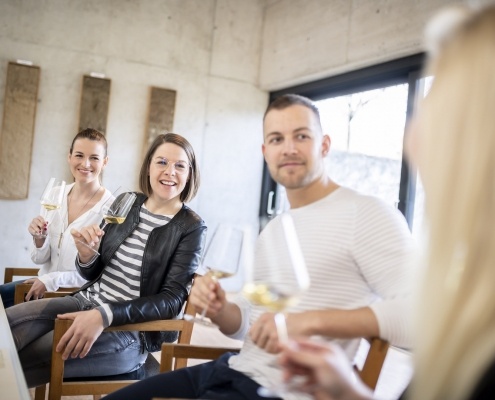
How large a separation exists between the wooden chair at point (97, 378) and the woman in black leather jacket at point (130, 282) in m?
0.03

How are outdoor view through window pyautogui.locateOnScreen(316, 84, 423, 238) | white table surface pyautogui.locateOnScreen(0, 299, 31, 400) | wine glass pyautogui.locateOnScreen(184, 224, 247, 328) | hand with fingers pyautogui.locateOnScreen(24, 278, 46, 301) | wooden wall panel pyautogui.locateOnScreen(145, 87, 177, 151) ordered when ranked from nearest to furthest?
white table surface pyautogui.locateOnScreen(0, 299, 31, 400) → wine glass pyautogui.locateOnScreen(184, 224, 247, 328) → hand with fingers pyautogui.locateOnScreen(24, 278, 46, 301) → outdoor view through window pyautogui.locateOnScreen(316, 84, 423, 238) → wooden wall panel pyautogui.locateOnScreen(145, 87, 177, 151)

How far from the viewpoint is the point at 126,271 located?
2.29 m

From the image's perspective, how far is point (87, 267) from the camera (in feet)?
7.64

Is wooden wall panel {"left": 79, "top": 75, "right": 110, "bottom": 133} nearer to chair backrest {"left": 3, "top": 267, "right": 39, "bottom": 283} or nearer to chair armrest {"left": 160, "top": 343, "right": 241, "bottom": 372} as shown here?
chair backrest {"left": 3, "top": 267, "right": 39, "bottom": 283}

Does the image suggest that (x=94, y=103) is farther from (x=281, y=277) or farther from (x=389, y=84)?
(x=281, y=277)

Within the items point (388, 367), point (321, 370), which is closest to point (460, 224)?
point (321, 370)

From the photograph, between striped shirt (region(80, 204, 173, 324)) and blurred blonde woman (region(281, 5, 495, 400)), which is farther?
striped shirt (region(80, 204, 173, 324))

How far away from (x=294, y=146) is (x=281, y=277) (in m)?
0.78

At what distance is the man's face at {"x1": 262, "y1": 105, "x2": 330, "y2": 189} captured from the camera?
5.57 feet

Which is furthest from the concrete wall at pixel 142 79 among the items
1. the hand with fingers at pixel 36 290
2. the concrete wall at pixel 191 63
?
the hand with fingers at pixel 36 290

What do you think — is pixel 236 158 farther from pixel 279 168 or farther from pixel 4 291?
pixel 279 168

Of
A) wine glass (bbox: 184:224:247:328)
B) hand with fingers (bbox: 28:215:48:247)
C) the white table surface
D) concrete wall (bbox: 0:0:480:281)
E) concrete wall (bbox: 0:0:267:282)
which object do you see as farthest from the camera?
concrete wall (bbox: 0:0:267:282)

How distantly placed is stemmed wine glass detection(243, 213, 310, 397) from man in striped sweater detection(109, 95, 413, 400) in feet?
0.24

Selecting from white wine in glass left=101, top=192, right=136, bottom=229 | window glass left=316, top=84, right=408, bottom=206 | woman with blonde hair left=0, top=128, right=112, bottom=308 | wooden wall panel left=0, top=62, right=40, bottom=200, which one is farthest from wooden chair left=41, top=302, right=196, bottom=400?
wooden wall panel left=0, top=62, right=40, bottom=200
